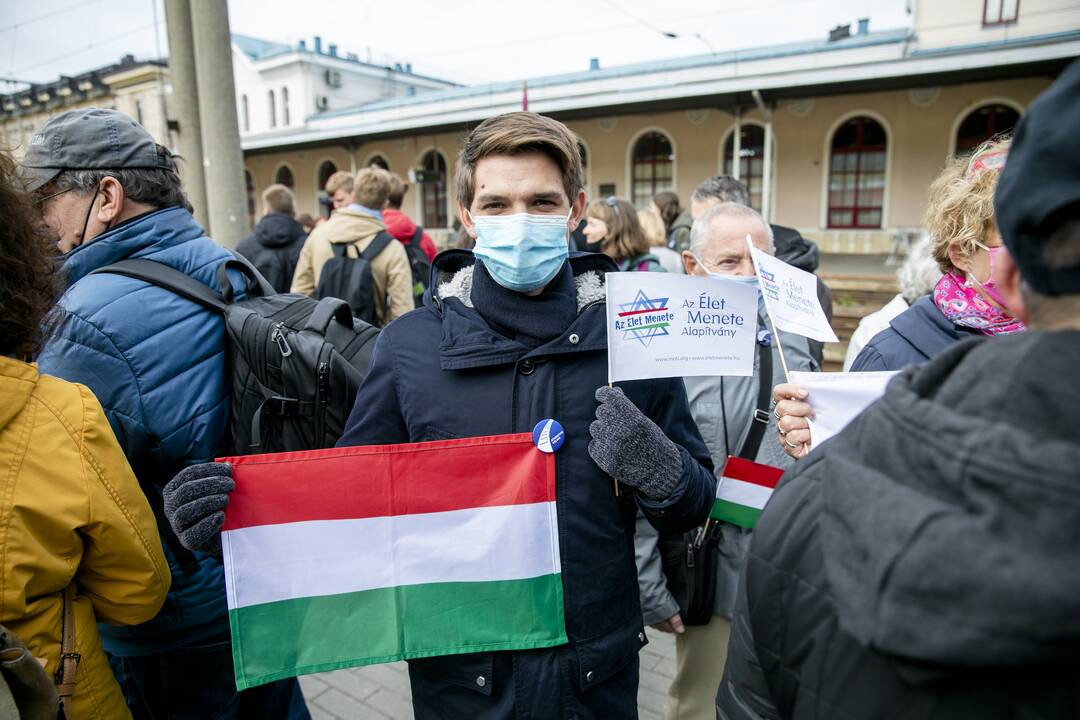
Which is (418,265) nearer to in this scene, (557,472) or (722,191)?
(722,191)

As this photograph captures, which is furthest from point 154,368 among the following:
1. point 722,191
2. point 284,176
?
point 284,176

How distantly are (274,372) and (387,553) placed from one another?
0.65 metres

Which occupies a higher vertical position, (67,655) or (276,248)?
(276,248)

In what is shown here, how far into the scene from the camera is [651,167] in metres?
20.6

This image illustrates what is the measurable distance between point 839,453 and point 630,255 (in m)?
4.28

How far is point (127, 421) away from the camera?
6.03ft

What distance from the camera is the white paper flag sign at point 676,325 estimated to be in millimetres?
1628

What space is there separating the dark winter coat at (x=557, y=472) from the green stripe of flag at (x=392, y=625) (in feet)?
0.15

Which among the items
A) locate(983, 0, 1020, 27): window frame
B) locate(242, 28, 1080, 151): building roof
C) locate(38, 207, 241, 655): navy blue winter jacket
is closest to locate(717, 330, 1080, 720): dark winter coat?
locate(38, 207, 241, 655): navy blue winter jacket

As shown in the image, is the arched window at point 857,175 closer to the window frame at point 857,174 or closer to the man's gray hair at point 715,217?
the window frame at point 857,174

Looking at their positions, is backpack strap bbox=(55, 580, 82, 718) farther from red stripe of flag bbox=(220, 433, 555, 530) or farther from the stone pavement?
the stone pavement

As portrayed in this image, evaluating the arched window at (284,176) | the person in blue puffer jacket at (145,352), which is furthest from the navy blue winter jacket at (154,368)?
the arched window at (284,176)

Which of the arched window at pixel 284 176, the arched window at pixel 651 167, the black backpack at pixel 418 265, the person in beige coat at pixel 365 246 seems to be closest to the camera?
the person in beige coat at pixel 365 246

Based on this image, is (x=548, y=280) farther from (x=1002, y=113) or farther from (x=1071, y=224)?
(x=1002, y=113)
